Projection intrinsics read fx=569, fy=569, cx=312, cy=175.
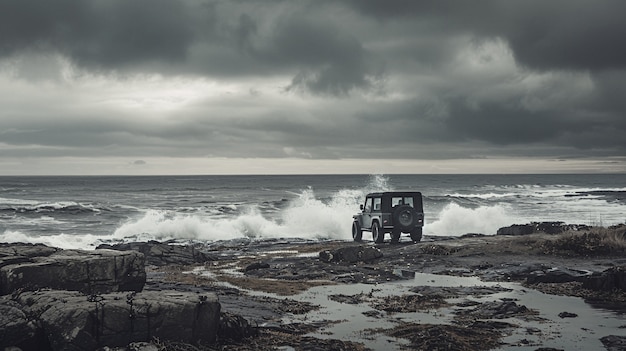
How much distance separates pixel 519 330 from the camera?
37.5 feet

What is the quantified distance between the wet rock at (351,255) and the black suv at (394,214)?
557 cm

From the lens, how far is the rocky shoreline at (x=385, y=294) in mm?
10336

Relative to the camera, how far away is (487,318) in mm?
12562

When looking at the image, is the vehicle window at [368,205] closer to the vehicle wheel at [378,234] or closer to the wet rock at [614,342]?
the vehicle wheel at [378,234]

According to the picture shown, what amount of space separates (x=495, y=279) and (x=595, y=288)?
3686 millimetres

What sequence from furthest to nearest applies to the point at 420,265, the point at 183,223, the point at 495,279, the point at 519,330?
the point at 183,223, the point at 420,265, the point at 495,279, the point at 519,330

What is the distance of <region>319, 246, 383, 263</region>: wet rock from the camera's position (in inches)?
919

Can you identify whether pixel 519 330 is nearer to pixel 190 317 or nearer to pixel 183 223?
pixel 190 317


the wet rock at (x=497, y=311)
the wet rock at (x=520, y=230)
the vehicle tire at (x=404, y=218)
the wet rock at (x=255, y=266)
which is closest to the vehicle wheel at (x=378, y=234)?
the vehicle tire at (x=404, y=218)

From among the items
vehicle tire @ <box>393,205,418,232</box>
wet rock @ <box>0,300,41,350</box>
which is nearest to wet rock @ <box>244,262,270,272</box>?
vehicle tire @ <box>393,205,418,232</box>

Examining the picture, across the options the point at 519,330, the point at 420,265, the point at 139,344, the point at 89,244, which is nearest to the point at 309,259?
the point at 420,265

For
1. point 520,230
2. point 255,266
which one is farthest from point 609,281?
point 520,230

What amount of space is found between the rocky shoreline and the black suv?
A: 263 cm

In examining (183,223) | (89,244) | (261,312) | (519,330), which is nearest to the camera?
(519,330)
